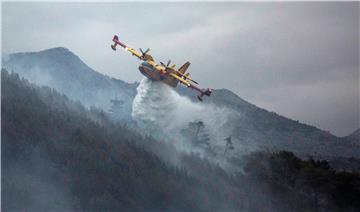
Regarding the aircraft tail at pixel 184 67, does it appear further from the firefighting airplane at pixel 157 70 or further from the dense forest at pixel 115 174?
the dense forest at pixel 115 174

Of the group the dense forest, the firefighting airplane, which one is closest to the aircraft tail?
the firefighting airplane

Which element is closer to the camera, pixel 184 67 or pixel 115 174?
pixel 115 174

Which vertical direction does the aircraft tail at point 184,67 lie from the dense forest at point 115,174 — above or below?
above

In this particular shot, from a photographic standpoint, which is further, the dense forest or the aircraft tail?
the aircraft tail

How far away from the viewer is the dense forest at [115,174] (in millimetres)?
85875

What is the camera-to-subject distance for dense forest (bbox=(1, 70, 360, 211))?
85875 millimetres

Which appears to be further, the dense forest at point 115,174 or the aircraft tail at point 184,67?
the aircraft tail at point 184,67

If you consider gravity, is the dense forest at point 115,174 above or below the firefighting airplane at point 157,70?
below

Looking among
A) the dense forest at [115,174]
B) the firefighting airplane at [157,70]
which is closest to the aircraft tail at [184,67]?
the firefighting airplane at [157,70]

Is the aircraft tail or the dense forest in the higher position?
the aircraft tail

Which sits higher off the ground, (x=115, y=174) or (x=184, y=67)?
(x=184, y=67)

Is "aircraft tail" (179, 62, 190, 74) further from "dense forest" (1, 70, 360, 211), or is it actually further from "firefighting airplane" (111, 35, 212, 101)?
"dense forest" (1, 70, 360, 211)

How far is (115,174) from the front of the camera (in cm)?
10194

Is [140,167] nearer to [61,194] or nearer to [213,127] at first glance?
[61,194]
